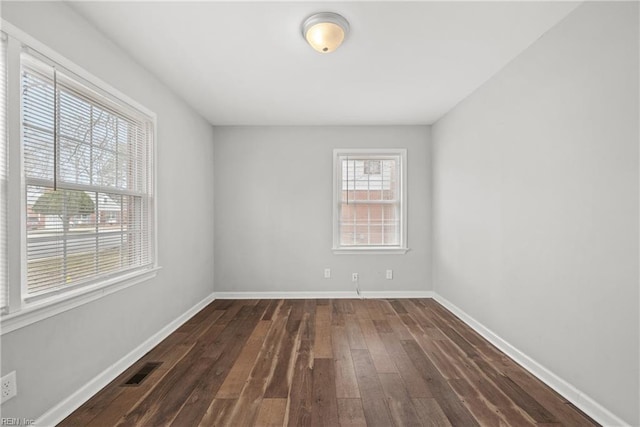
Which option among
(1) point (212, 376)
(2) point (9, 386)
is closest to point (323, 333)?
(1) point (212, 376)

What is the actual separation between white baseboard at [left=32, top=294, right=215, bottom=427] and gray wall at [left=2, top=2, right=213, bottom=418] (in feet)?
0.13

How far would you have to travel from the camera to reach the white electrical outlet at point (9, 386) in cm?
142

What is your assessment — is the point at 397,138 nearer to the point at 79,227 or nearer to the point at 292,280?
the point at 292,280

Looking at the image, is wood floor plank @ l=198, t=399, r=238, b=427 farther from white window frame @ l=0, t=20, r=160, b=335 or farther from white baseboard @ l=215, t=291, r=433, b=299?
white baseboard @ l=215, t=291, r=433, b=299

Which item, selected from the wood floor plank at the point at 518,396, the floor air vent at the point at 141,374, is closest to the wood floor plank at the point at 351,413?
the wood floor plank at the point at 518,396

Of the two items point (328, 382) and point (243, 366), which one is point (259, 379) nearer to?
point (243, 366)

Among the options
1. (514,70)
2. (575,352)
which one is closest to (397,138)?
(514,70)

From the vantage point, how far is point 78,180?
190cm

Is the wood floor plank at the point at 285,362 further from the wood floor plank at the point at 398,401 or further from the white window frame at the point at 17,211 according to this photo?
the white window frame at the point at 17,211

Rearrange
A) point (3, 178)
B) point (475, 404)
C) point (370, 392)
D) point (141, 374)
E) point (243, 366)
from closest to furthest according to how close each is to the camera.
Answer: point (3, 178)
point (475, 404)
point (370, 392)
point (141, 374)
point (243, 366)

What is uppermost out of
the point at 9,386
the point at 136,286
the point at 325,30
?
the point at 325,30

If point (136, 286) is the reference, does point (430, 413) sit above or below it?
below

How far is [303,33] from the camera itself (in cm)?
206

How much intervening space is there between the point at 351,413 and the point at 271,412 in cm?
49
